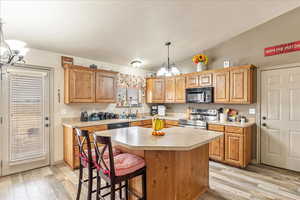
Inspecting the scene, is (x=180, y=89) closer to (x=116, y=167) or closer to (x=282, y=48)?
(x=282, y=48)

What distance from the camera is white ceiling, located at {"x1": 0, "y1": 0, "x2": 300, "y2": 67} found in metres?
2.33

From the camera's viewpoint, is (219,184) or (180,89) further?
(180,89)

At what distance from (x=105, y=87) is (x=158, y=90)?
181 centimetres

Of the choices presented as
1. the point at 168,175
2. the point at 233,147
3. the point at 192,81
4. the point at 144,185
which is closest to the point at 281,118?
the point at 233,147

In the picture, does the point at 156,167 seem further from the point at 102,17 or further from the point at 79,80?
the point at 79,80

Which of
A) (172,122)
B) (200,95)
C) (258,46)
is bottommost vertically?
(172,122)

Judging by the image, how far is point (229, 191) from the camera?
8.16 ft

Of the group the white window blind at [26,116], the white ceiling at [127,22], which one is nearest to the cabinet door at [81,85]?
the white ceiling at [127,22]

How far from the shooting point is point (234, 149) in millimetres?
3367

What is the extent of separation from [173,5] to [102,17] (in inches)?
46.2

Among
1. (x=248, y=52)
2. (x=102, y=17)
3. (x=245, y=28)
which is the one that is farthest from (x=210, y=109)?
(x=102, y=17)

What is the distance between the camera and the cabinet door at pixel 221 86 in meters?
3.74

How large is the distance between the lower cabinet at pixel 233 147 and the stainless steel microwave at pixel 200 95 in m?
0.74

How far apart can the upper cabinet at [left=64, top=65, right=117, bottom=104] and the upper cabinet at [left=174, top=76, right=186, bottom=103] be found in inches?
72.6
